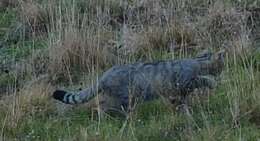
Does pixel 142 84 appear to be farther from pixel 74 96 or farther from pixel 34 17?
pixel 34 17

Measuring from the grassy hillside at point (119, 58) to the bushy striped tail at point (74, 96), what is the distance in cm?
12

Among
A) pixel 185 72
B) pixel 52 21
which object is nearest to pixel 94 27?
pixel 52 21

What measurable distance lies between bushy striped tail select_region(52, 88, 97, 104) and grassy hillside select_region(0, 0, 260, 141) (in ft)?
0.38

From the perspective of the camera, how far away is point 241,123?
4004mm

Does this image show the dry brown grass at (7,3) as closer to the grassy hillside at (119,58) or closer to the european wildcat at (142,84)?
the grassy hillside at (119,58)

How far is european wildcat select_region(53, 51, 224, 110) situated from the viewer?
4359 mm

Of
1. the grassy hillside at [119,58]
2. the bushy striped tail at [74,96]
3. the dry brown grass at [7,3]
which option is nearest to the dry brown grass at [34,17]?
the grassy hillside at [119,58]

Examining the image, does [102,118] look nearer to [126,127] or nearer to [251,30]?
[126,127]

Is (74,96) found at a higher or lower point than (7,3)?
lower

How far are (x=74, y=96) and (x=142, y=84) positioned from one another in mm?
465

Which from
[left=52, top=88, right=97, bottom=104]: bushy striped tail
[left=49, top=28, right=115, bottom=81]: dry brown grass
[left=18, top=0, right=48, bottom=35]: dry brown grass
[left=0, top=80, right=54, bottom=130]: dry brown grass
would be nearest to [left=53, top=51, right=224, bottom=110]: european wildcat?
[left=52, top=88, right=97, bottom=104]: bushy striped tail

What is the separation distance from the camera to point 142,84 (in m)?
4.39

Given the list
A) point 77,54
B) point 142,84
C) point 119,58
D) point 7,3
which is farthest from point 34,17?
point 142,84

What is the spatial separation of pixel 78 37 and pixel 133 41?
0.47m
